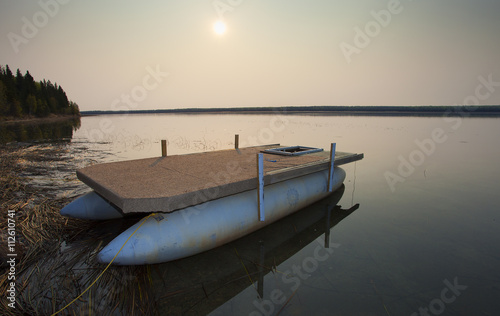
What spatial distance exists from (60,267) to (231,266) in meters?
3.74

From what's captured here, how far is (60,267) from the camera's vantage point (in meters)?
5.34

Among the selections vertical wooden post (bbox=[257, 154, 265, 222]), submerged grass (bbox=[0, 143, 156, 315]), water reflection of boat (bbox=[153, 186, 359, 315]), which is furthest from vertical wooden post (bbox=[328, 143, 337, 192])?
submerged grass (bbox=[0, 143, 156, 315])

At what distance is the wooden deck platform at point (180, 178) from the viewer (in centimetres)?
512

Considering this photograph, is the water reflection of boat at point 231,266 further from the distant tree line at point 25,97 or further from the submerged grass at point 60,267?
the distant tree line at point 25,97

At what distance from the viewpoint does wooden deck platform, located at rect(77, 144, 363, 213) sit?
16.8 feet

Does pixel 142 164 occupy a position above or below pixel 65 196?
above

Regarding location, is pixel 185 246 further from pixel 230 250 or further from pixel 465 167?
pixel 465 167

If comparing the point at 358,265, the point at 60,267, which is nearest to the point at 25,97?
the point at 60,267

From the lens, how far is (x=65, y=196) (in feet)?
30.3

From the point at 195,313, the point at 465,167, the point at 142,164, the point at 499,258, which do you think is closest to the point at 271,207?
the point at 195,313

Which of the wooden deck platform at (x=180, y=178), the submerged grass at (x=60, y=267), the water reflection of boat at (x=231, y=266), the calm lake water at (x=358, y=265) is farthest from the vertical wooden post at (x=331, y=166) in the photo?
the submerged grass at (x=60, y=267)

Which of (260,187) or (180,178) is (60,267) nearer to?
(180,178)

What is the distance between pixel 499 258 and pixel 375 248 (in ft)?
9.56

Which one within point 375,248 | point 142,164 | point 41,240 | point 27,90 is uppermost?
point 27,90
